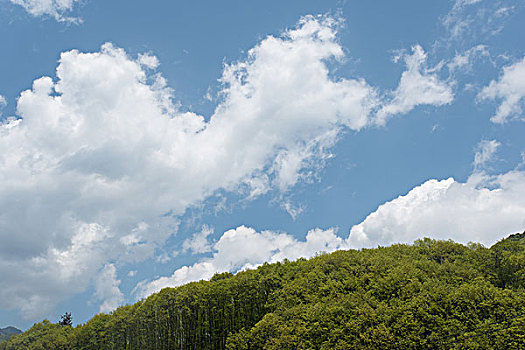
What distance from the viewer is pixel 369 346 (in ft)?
103

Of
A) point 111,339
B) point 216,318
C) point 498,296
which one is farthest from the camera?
point 111,339

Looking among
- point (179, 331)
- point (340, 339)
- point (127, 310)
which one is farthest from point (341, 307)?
point (127, 310)

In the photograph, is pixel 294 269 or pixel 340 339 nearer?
pixel 340 339

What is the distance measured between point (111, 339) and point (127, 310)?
12.1 ft

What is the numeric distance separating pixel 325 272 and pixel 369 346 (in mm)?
11637

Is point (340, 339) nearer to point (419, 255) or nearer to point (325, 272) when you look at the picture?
point (325, 272)

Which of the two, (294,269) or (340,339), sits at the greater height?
(294,269)

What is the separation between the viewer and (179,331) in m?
45.8

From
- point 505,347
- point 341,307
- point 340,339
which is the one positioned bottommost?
point 505,347

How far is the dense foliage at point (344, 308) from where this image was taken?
100 feet

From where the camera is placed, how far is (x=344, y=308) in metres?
34.6

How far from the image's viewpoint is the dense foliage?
3062 cm

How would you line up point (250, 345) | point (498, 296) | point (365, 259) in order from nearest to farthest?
point (498, 296) → point (250, 345) → point (365, 259)

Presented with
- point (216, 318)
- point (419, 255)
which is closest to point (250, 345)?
point (216, 318)
